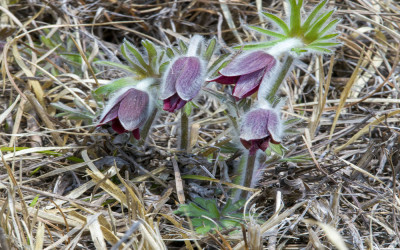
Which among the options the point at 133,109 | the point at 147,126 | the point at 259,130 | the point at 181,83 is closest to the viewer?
the point at 259,130

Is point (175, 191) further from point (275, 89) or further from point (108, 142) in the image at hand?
point (275, 89)

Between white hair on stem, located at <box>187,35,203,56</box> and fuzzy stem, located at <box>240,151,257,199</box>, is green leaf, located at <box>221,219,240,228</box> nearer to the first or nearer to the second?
fuzzy stem, located at <box>240,151,257,199</box>

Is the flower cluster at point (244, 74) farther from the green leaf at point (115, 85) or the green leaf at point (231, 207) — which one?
the green leaf at point (231, 207)

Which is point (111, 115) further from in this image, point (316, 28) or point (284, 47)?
point (316, 28)

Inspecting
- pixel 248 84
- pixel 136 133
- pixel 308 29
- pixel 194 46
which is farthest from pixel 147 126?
pixel 308 29

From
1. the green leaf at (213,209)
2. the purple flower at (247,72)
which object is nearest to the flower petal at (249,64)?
the purple flower at (247,72)

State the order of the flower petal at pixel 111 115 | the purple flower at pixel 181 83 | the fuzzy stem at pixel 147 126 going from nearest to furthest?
the purple flower at pixel 181 83, the flower petal at pixel 111 115, the fuzzy stem at pixel 147 126

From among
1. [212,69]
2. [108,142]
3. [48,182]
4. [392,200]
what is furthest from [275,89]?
[48,182]
